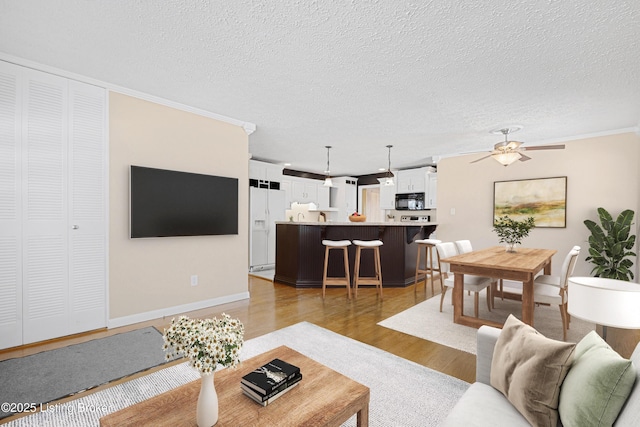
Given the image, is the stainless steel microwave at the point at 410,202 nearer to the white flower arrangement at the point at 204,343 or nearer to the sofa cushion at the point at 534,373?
the sofa cushion at the point at 534,373

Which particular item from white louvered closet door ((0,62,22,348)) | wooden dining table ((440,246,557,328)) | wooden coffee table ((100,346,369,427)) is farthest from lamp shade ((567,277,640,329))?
white louvered closet door ((0,62,22,348))

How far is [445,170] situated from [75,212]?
579cm

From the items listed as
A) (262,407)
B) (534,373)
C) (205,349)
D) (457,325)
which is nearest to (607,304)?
(534,373)

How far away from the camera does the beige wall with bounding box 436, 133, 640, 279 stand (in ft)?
14.0

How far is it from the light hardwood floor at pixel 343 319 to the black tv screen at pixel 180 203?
3.29ft

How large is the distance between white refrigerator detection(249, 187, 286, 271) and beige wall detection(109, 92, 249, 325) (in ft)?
7.40

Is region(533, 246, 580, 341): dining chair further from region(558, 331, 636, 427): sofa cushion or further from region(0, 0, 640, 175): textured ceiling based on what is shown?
region(558, 331, 636, 427): sofa cushion

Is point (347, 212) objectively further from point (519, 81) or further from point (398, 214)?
point (519, 81)

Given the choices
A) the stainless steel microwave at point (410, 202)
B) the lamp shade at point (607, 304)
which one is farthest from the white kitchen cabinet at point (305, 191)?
the lamp shade at point (607, 304)

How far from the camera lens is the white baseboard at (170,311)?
125 inches

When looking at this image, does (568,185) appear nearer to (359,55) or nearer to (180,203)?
(359,55)

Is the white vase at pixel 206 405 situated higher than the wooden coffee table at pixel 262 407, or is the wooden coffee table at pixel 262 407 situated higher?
the white vase at pixel 206 405

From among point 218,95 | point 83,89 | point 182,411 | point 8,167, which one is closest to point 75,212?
point 8,167

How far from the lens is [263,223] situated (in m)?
6.79
